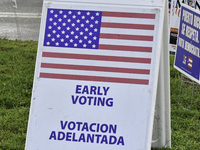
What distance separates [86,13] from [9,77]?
346 cm

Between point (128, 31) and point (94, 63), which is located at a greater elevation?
point (128, 31)

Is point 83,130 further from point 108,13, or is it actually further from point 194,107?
point 194,107

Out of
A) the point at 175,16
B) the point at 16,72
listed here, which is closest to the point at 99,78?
the point at 16,72

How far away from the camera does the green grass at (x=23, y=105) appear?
6629mm

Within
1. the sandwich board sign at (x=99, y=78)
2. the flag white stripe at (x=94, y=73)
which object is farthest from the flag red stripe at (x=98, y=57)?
the flag white stripe at (x=94, y=73)

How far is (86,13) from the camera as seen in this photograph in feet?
17.6

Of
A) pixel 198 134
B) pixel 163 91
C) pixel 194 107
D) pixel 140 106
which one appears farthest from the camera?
pixel 194 107

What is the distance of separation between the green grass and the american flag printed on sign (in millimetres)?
1458

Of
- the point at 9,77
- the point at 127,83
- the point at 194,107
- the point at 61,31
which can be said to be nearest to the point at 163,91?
the point at 127,83

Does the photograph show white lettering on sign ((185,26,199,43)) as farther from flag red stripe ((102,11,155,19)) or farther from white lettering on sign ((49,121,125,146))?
white lettering on sign ((49,121,125,146))

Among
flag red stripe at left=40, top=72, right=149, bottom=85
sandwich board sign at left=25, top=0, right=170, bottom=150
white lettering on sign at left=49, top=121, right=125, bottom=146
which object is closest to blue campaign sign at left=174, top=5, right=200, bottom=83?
sandwich board sign at left=25, top=0, right=170, bottom=150

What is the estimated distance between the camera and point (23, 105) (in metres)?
7.67

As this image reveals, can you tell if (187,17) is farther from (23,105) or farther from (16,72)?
(16,72)

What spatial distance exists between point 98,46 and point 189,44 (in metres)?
2.53
